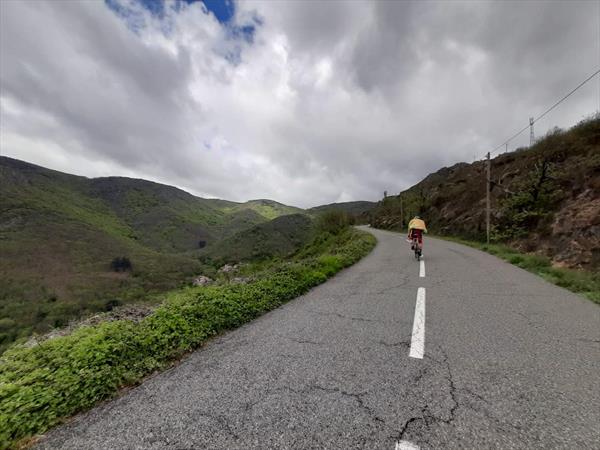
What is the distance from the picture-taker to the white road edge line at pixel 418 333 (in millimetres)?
2961

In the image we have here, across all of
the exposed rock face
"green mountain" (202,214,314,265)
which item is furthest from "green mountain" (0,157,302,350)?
the exposed rock face

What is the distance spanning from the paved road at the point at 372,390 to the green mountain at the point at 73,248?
2163 centimetres

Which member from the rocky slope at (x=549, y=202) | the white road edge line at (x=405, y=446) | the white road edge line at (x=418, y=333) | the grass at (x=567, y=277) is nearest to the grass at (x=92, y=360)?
the white road edge line at (x=405, y=446)

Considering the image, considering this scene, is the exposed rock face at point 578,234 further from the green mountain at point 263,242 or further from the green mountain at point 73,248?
the green mountain at point 263,242

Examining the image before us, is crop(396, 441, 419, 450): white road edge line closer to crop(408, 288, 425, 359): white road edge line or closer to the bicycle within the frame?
crop(408, 288, 425, 359): white road edge line

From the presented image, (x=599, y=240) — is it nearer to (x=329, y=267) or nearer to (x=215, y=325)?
(x=329, y=267)

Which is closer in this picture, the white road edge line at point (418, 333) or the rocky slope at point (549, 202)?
the white road edge line at point (418, 333)

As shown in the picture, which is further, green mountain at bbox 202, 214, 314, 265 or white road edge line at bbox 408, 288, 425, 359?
green mountain at bbox 202, 214, 314, 265

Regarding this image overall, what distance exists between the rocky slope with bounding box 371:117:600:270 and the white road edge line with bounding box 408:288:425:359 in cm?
1019

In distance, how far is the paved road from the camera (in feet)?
5.91

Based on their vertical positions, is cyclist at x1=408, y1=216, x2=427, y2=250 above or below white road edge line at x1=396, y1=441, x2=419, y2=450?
above

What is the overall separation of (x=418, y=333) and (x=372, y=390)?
1.53 meters

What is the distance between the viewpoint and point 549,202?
52.0 ft

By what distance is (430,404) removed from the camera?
2109mm
